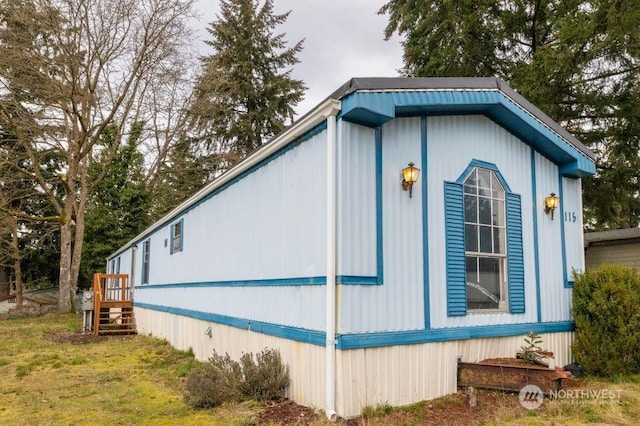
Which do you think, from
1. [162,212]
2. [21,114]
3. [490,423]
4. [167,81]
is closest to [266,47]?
[167,81]

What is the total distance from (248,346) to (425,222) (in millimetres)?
2869

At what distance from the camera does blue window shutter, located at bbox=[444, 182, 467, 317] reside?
563cm

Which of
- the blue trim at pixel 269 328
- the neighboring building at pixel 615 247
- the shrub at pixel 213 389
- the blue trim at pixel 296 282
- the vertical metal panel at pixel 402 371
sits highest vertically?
the neighboring building at pixel 615 247

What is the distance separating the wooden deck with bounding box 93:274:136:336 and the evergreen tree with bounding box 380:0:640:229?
38.9 feet

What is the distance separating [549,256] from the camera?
271 inches

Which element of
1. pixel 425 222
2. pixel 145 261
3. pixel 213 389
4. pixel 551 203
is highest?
pixel 551 203

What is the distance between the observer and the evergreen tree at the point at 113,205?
22.1 metres

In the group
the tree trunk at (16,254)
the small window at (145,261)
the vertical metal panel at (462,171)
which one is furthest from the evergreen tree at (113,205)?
the vertical metal panel at (462,171)

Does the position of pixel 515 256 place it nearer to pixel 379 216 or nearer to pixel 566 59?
pixel 379 216

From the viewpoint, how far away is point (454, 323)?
5.59 m

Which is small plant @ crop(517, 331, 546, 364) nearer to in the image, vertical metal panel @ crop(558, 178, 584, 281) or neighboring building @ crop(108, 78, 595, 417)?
neighboring building @ crop(108, 78, 595, 417)

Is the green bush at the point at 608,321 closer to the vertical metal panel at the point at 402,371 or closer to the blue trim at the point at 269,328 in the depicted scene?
the vertical metal panel at the point at 402,371

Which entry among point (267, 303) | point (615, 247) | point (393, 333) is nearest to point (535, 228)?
point (393, 333)

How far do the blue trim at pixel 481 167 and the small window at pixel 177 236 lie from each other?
650 centimetres
